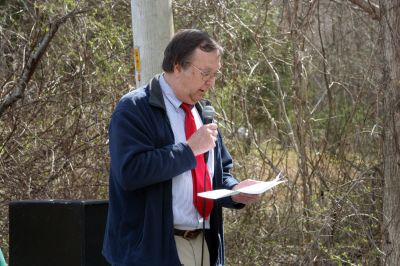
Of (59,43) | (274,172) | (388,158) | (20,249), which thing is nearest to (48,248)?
(20,249)

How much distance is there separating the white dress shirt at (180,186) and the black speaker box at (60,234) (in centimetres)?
108

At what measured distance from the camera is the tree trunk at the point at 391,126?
225 inches

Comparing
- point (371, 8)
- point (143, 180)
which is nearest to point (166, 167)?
point (143, 180)

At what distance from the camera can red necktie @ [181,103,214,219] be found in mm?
3888

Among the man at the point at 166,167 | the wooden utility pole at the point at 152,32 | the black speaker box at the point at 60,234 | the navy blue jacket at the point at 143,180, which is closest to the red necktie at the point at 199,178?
the man at the point at 166,167

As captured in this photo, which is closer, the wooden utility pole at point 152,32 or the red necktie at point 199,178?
the red necktie at point 199,178

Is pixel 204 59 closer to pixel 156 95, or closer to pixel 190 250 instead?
pixel 156 95

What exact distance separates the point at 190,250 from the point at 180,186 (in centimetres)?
33

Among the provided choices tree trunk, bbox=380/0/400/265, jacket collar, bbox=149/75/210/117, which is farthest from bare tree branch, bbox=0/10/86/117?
jacket collar, bbox=149/75/210/117

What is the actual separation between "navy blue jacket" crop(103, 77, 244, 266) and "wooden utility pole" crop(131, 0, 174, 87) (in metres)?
1.36

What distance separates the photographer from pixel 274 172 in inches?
306

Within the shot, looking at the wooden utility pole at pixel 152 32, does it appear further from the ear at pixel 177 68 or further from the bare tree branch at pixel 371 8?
the bare tree branch at pixel 371 8

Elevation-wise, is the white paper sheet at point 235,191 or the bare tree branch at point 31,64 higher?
the bare tree branch at point 31,64

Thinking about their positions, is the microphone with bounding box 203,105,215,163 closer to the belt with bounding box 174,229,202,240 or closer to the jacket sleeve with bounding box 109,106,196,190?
the jacket sleeve with bounding box 109,106,196,190
